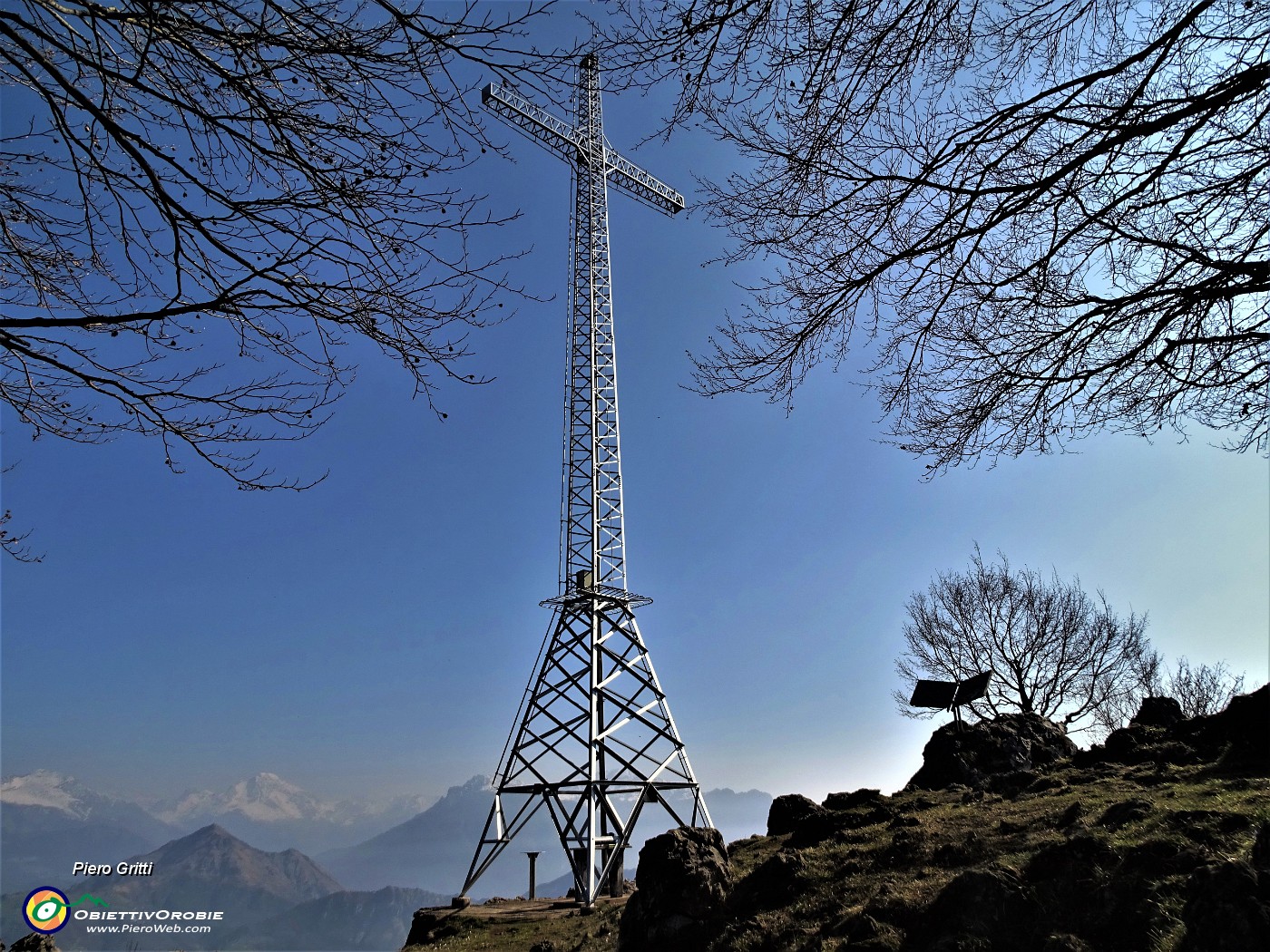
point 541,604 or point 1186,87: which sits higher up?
point 541,604

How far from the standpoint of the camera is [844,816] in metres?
13.0

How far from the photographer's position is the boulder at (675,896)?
28.6ft

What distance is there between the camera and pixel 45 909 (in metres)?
9.65

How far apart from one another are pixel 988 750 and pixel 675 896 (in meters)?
11.6

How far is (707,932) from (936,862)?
3.03 meters

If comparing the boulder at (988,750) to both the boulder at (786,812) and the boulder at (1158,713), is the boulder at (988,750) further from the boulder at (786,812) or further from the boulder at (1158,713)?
the boulder at (786,812)

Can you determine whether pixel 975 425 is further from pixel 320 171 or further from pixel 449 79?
pixel 320 171

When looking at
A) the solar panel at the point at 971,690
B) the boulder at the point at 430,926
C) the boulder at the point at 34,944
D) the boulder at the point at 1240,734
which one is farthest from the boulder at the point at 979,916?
the solar panel at the point at 971,690

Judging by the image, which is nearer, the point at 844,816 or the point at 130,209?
the point at 130,209

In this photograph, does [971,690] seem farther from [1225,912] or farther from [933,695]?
[1225,912]

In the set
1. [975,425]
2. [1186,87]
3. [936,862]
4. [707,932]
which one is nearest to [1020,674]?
[936,862]

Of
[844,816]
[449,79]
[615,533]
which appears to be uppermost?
[615,533]

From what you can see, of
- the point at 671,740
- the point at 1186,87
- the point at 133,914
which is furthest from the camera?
the point at 671,740

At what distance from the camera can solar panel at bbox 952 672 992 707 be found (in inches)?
749
